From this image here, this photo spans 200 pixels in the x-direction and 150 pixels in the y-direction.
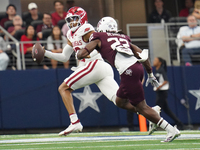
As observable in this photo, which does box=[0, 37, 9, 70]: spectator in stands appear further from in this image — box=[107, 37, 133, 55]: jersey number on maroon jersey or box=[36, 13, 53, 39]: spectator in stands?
box=[107, 37, 133, 55]: jersey number on maroon jersey

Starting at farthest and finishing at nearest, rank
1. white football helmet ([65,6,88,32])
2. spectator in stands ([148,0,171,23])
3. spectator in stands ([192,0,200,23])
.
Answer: spectator in stands ([148,0,171,23]), spectator in stands ([192,0,200,23]), white football helmet ([65,6,88,32])

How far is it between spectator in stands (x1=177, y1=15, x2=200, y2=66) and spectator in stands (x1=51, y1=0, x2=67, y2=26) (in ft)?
9.26

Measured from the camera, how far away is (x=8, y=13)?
409 inches

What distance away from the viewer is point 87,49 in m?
5.17

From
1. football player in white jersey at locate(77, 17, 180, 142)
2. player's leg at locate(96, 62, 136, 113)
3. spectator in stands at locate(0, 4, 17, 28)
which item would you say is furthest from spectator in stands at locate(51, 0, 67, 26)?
football player in white jersey at locate(77, 17, 180, 142)

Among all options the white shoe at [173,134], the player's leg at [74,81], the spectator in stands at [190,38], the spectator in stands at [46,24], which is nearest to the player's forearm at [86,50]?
the player's leg at [74,81]

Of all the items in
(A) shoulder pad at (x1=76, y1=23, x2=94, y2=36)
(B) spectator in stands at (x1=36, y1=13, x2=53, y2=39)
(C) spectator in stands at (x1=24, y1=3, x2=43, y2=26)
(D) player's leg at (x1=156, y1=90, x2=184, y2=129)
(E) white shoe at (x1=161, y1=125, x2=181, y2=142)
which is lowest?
(D) player's leg at (x1=156, y1=90, x2=184, y2=129)

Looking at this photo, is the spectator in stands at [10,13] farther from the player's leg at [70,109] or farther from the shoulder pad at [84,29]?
the player's leg at [70,109]

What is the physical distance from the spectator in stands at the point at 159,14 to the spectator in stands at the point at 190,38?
→ 692mm

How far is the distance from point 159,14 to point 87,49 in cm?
622

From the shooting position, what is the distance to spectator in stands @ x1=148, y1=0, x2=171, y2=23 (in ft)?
35.9

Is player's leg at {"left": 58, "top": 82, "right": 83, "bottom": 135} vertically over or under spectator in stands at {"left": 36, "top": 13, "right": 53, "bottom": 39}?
under

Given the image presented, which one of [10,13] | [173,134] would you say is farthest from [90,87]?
[173,134]

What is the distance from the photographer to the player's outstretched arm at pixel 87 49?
5.15 m
